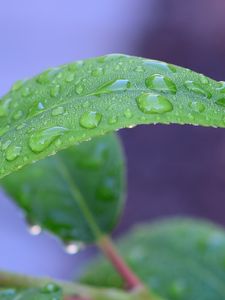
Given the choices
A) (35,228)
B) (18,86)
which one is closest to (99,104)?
(18,86)

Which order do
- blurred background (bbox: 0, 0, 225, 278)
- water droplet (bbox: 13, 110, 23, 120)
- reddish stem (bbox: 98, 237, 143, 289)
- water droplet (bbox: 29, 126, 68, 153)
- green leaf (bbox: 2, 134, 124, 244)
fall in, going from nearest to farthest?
1. water droplet (bbox: 29, 126, 68, 153)
2. water droplet (bbox: 13, 110, 23, 120)
3. reddish stem (bbox: 98, 237, 143, 289)
4. green leaf (bbox: 2, 134, 124, 244)
5. blurred background (bbox: 0, 0, 225, 278)

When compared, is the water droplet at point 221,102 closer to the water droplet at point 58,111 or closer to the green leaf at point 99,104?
the green leaf at point 99,104

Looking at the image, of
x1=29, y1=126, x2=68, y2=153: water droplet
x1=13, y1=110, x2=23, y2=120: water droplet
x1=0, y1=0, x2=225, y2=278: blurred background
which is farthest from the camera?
x1=0, y1=0, x2=225, y2=278: blurred background

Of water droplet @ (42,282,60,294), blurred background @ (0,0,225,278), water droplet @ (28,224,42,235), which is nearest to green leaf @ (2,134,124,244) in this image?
water droplet @ (28,224,42,235)

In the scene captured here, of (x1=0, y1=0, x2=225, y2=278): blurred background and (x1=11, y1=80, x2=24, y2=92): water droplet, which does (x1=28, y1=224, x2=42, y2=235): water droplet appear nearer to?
(x1=11, y1=80, x2=24, y2=92): water droplet


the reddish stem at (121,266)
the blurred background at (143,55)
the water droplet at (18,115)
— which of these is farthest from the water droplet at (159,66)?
the blurred background at (143,55)

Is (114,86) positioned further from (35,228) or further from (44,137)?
(35,228)

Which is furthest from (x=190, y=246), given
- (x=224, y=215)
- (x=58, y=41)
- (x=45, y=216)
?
(x=58, y=41)
